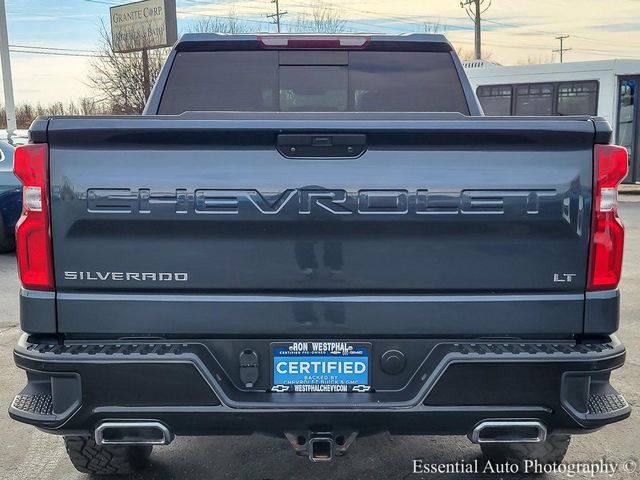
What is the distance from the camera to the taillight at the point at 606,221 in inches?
94.2

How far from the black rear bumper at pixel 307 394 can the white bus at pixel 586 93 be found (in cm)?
1531

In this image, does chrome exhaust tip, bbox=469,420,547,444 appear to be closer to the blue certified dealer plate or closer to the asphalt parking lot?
the blue certified dealer plate

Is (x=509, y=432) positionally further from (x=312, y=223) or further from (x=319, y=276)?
(x=312, y=223)

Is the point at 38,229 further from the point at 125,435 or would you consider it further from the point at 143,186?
the point at 125,435

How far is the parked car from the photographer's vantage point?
921 centimetres

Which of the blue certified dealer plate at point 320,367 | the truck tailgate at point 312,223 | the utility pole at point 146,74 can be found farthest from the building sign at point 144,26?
the blue certified dealer plate at point 320,367

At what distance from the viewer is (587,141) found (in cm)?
239

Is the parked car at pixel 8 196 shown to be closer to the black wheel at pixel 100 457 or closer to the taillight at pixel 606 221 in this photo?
the black wheel at pixel 100 457

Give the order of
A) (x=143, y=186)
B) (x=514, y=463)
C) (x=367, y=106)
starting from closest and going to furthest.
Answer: (x=143, y=186) → (x=514, y=463) → (x=367, y=106)

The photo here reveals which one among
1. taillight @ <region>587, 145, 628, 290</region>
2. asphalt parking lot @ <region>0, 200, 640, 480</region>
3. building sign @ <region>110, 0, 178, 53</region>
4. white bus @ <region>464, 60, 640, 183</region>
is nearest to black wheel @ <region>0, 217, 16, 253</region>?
asphalt parking lot @ <region>0, 200, 640, 480</region>

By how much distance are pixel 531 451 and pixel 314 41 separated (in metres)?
2.55

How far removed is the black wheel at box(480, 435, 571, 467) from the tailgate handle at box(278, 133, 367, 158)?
1.75m

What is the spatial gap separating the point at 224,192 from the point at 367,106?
1850 mm

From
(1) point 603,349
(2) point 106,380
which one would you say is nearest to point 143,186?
(2) point 106,380
